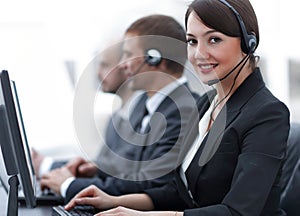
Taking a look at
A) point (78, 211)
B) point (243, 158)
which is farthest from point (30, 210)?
point (243, 158)

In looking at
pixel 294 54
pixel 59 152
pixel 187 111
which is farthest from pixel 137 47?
pixel 294 54

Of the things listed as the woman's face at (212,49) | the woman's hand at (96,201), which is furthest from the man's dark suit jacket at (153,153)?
the woman's face at (212,49)

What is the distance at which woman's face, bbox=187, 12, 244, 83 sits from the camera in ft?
4.42

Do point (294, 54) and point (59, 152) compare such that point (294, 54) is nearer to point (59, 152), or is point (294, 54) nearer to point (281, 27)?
point (281, 27)

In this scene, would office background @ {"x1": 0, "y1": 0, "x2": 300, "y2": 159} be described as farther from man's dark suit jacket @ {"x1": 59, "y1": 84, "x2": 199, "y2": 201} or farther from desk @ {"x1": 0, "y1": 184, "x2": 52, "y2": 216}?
desk @ {"x1": 0, "y1": 184, "x2": 52, "y2": 216}

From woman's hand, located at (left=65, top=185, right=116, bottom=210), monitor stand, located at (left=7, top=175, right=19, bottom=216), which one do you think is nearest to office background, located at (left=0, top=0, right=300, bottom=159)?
woman's hand, located at (left=65, top=185, right=116, bottom=210)

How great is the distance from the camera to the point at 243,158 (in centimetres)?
126

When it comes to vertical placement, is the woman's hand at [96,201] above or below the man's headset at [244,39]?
below

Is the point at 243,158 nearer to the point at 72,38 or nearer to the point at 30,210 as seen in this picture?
the point at 30,210

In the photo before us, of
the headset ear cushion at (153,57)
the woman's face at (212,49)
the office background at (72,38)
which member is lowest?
the office background at (72,38)

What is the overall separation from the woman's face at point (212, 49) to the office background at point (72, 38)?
2.38 metres

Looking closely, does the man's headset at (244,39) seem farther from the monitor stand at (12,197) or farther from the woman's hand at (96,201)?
the monitor stand at (12,197)

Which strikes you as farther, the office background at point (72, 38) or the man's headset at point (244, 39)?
the office background at point (72, 38)

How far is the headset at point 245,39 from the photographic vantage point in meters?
→ 1.33
